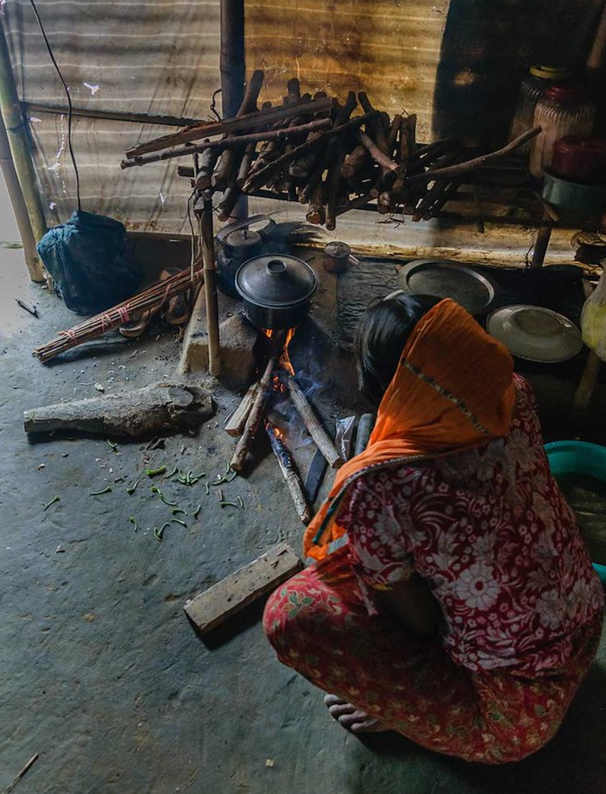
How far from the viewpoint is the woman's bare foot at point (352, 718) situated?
8.46ft

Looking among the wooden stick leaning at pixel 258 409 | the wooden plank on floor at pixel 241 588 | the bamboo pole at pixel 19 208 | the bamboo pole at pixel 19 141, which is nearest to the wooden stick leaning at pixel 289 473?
the wooden stick leaning at pixel 258 409

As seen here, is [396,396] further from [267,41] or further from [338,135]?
[267,41]

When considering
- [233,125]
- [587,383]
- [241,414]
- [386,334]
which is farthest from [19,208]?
[587,383]

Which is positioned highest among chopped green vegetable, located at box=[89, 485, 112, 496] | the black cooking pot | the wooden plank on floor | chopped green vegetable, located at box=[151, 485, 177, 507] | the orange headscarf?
the orange headscarf

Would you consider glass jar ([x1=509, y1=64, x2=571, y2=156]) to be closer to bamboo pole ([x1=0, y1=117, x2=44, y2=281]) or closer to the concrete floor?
the concrete floor

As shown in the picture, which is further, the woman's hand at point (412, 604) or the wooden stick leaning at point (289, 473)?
the wooden stick leaning at point (289, 473)

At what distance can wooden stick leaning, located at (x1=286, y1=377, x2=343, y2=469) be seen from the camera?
384 centimetres

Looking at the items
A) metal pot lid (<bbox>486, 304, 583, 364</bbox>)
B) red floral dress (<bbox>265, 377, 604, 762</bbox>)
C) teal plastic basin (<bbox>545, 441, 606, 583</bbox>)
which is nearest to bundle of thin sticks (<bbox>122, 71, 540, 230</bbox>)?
metal pot lid (<bbox>486, 304, 583, 364</bbox>)

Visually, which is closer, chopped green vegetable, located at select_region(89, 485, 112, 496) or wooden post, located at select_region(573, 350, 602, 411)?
chopped green vegetable, located at select_region(89, 485, 112, 496)

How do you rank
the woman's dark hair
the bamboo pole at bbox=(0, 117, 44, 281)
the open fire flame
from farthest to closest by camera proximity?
1. the bamboo pole at bbox=(0, 117, 44, 281)
2. the open fire flame
3. the woman's dark hair

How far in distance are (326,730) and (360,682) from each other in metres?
0.81

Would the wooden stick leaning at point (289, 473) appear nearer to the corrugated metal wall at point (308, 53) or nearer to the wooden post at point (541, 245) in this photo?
the wooden post at point (541, 245)

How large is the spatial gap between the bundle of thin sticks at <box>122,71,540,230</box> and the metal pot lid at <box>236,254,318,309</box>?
1.86 feet

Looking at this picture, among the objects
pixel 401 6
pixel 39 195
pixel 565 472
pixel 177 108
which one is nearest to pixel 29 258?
pixel 39 195
